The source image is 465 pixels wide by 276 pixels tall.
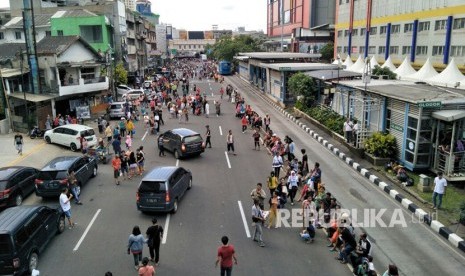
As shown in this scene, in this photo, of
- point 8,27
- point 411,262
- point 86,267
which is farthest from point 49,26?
point 411,262

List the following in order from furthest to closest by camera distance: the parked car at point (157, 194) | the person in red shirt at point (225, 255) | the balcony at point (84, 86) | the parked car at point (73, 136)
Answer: the balcony at point (84, 86) < the parked car at point (73, 136) < the parked car at point (157, 194) < the person in red shirt at point (225, 255)

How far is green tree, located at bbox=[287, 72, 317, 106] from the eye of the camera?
34.5 meters

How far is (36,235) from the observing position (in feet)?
38.8

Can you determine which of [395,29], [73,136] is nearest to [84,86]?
[73,136]

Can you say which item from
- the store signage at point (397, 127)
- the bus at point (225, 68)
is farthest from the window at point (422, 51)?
the bus at point (225, 68)

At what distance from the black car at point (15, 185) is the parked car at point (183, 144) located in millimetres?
7456

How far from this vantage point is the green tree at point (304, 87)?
3450 cm

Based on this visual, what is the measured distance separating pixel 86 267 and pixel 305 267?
20.5 ft

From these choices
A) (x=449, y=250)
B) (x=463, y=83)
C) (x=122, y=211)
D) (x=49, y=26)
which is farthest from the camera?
(x=49, y=26)

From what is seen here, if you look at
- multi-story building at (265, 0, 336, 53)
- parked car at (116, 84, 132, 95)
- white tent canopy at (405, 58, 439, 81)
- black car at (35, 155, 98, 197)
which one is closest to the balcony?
parked car at (116, 84, 132, 95)

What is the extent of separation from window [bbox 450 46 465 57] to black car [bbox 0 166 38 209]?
39.1 meters

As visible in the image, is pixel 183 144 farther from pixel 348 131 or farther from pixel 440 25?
pixel 440 25

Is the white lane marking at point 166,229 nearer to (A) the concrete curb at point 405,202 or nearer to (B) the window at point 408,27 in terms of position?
(A) the concrete curb at point 405,202

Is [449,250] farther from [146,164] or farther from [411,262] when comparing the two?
[146,164]
